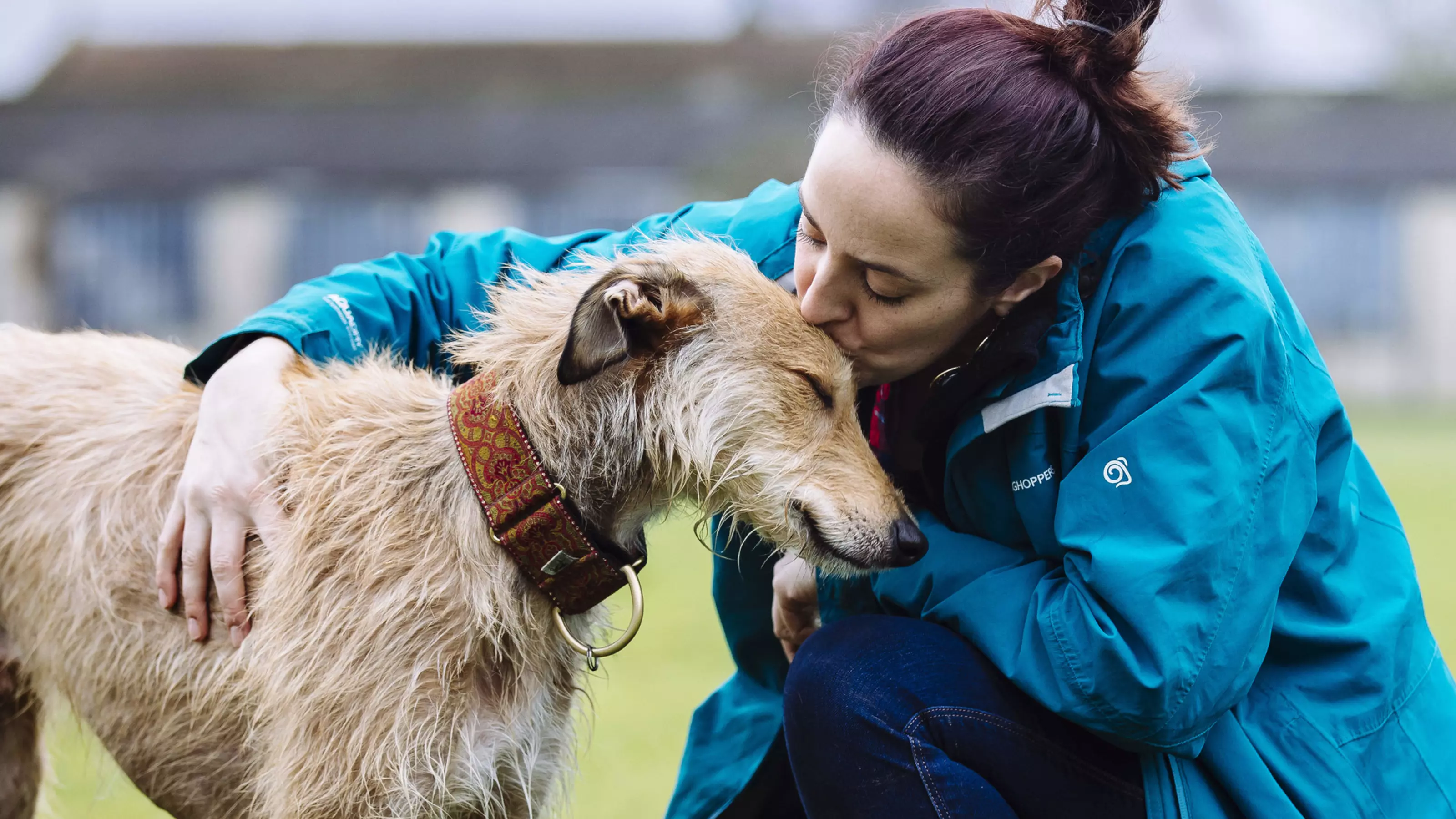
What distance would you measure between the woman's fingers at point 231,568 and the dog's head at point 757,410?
86 cm

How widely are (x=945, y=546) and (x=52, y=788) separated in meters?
2.77

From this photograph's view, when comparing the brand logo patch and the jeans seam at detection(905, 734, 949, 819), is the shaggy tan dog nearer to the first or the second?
the brand logo patch

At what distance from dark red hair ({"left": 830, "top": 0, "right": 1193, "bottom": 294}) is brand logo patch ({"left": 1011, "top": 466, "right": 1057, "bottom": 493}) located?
1.37 feet

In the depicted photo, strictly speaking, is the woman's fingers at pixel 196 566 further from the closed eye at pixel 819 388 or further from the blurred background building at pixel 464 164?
the blurred background building at pixel 464 164

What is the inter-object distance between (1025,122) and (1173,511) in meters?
0.85

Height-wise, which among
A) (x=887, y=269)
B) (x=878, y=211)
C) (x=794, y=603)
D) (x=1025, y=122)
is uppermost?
(x=1025, y=122)

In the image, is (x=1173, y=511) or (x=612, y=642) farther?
(x=612, y=642)

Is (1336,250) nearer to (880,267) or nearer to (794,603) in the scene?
(794,603)

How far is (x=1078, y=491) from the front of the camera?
264 cm

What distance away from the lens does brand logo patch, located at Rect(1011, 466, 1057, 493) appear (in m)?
2.78

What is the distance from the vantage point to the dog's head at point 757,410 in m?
2.91

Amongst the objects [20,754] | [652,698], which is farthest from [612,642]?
[652,698]

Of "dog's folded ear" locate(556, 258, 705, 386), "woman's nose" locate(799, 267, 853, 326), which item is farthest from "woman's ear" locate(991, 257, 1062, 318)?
"dog's folded ear" locate(556, 258, 705, 386)

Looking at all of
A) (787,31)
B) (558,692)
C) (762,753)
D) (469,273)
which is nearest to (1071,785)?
(762,753)
